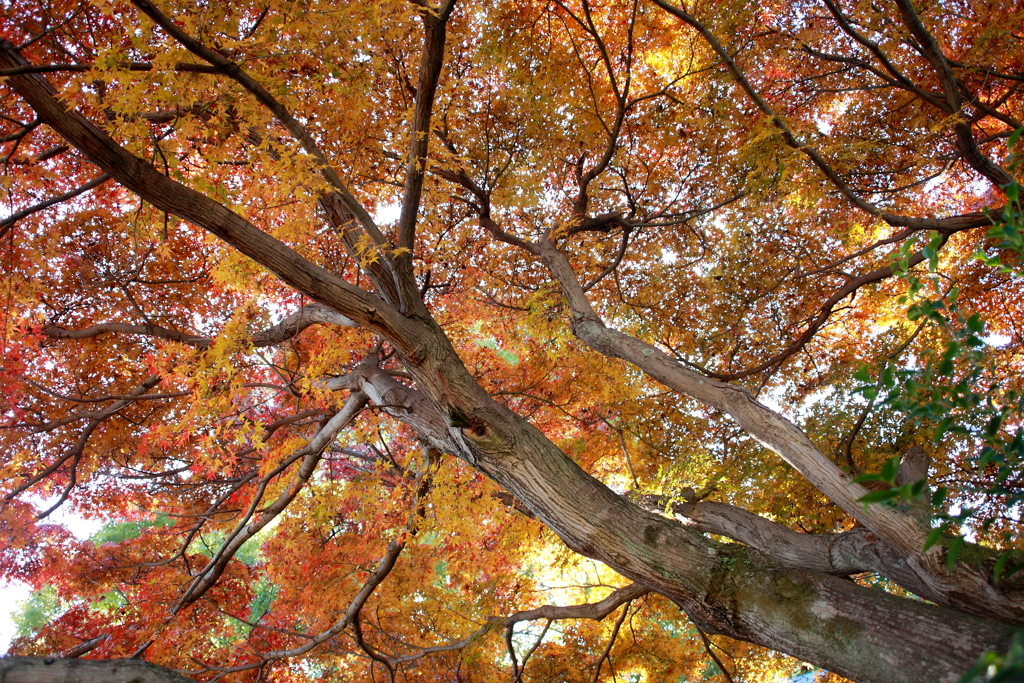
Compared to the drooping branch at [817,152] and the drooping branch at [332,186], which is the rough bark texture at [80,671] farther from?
the drooping branch at [817,152]

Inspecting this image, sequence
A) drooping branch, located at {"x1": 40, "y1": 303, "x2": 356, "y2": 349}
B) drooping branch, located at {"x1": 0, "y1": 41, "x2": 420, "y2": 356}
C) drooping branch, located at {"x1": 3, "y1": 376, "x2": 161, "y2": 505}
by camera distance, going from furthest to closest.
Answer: drooping branch, located at {"x1": 3, "y1": 376, "x2": 161, "y2": 505} < drooping branch, located at {"x1": 40, "y1": 303, "x2": 356, "y2": 349} < drooping branch, located at {"x1": 0, "y1": 41, "x2": 420, "y2": 356}

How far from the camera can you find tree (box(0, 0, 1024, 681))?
3154 millimetres

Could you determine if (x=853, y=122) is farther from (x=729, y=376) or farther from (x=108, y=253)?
(x=108, y=253)

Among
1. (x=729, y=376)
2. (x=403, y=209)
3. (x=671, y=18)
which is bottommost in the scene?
(x=729, y=376)

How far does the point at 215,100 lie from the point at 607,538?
10.9 ft

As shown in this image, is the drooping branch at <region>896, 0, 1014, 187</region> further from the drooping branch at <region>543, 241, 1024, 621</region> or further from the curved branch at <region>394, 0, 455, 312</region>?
the curved branch at <region>394, 0, 455, 312</region>

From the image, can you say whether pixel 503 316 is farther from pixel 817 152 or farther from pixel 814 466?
pixel 814 466

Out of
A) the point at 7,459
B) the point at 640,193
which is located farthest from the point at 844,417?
the point at 7,459

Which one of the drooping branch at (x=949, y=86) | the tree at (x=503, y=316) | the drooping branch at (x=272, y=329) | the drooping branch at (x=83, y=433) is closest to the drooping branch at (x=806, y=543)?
the tree at (x=503, y=316)

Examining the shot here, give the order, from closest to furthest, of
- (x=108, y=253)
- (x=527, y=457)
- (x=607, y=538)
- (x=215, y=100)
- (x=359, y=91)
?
(x=607, y=538) < (x=527, y=457) < (x=215, y=100) < (x=359, y=91) < (x=108, y=253)

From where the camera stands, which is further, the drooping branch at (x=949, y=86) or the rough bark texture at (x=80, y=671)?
the drooping branch at (x=949, y=86)

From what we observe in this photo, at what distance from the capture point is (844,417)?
493 cm

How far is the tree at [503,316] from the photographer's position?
10.3 feet

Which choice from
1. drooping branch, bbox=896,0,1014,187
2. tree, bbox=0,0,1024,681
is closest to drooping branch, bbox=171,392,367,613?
tree, bbox=0,0,1024,681
